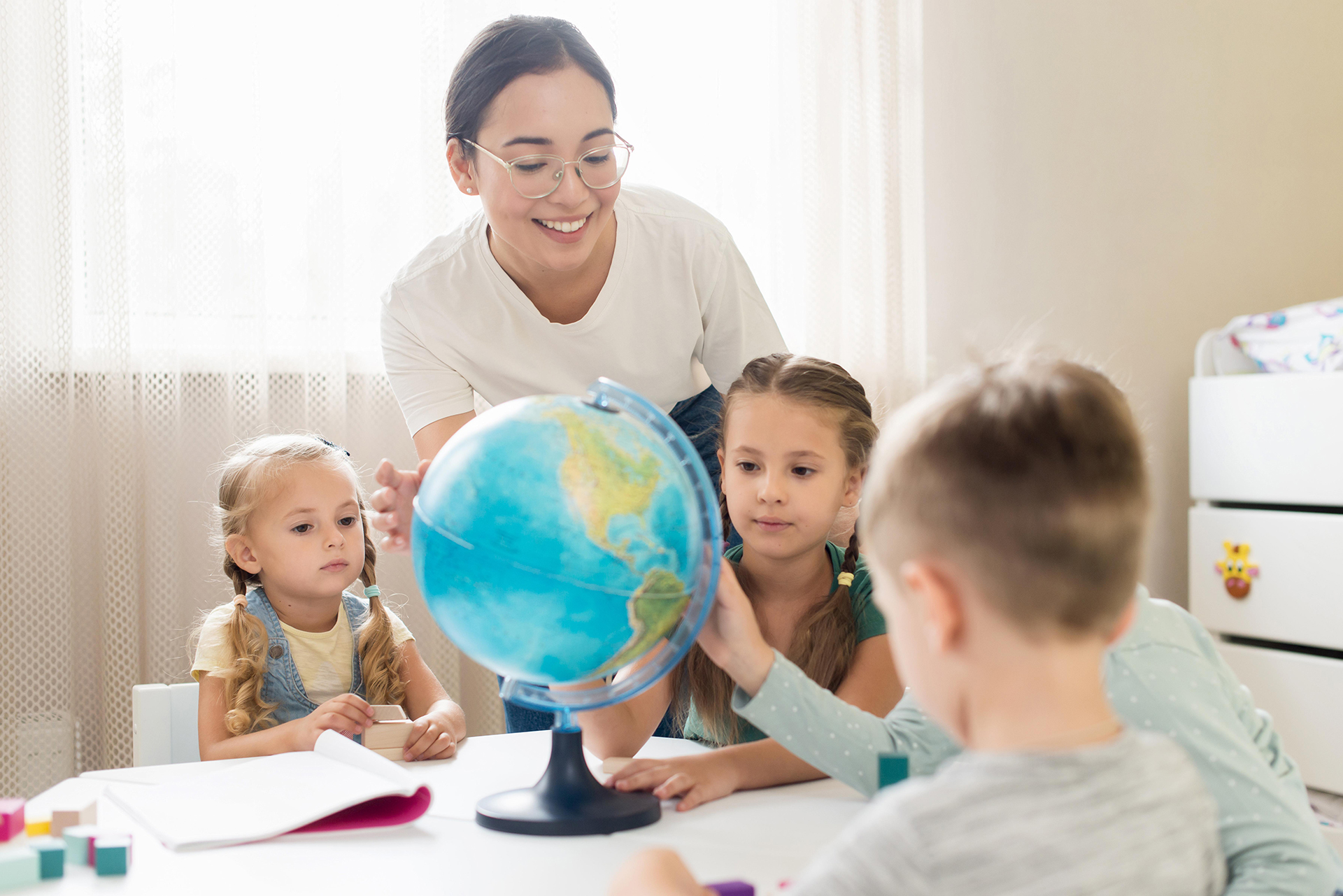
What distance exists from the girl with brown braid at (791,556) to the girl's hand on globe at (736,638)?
28cm

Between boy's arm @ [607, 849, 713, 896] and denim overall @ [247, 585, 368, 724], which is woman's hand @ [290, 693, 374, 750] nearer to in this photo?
denim overall @ [247, 585, 368, 724]

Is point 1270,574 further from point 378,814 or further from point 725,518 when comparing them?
point 378,814

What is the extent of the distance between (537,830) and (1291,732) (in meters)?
2.58

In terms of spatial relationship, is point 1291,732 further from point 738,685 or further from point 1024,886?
point 1024,886

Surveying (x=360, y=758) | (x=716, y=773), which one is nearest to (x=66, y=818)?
(x=360, y=758)

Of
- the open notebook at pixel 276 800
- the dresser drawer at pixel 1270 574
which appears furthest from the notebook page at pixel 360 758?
the dresser drawer at pixel 1270 574

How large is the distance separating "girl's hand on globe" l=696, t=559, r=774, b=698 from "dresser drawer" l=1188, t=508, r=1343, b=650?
233cm

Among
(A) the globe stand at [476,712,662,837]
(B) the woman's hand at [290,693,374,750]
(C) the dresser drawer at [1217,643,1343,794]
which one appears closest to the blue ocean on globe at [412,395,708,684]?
(A) the globe stand at [476,712,662,837]

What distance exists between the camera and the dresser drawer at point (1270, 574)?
281 centimetres

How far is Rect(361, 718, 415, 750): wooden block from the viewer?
1361mm

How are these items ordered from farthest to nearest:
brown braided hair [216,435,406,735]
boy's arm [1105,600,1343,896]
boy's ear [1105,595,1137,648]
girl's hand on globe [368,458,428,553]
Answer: brown braided hair [216,435,406,735] → girl's hand on globe [368,458,428,553] → boy's arm [1105,600,1343,896] → boy's ear [1105,595,1137,648]

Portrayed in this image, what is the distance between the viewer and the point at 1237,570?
3027 mm

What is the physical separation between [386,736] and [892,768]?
0.65 m

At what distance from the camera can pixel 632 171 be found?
9.46ft
